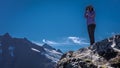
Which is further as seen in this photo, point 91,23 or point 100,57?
point 91,23

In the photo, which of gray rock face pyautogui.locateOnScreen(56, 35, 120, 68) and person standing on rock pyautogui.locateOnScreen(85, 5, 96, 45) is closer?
gray rock face pyautogui.locateOnScreen(56, 35, 120, 68)

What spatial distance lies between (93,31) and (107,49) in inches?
162

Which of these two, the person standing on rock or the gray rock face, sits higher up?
the person standing on rock

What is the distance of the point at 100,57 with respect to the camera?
15312 mm

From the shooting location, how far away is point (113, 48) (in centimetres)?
1528

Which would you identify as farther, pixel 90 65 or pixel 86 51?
pixel 86 51

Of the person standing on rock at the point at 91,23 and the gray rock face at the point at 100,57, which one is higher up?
the person standing on rock at the point at 91,23

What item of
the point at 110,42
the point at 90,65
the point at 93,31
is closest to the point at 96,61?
the point at 90,65

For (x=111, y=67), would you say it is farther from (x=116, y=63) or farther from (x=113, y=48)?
(x=113, y=48)

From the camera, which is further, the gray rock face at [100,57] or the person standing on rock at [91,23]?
the person standing on rock at [91,23]

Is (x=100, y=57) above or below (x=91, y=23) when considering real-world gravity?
below

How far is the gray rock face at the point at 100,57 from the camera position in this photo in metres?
14.4

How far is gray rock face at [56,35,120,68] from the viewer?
566 inches

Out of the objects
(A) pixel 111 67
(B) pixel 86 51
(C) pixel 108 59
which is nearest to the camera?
(A) pixel 111 67
